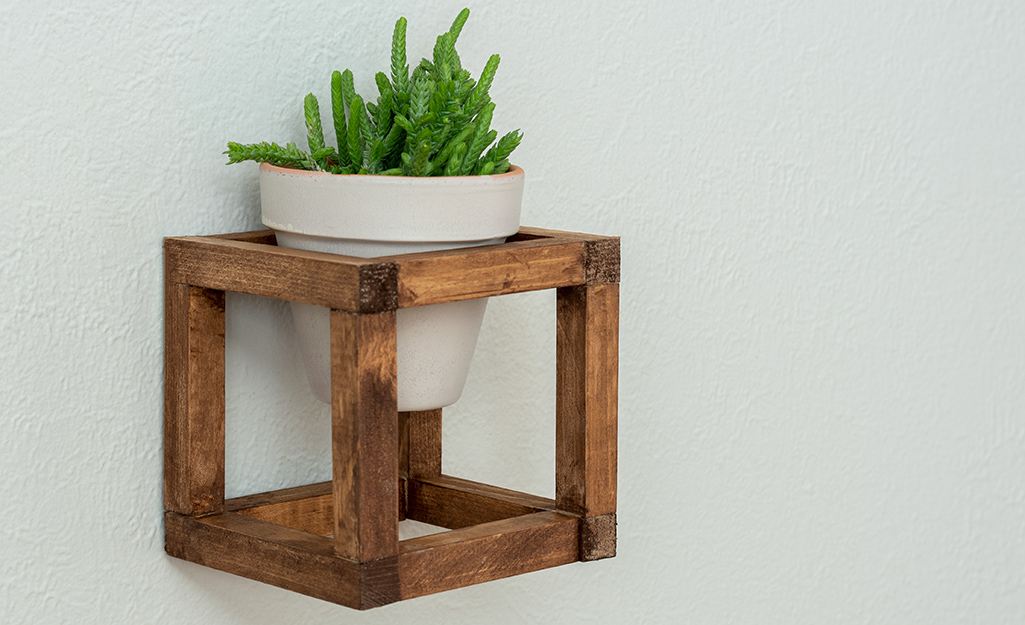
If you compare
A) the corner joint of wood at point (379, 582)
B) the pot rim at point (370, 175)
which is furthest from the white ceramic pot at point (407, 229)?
the corner joint of wood at point (379, 582)

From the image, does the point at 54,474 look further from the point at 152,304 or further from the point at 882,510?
the point at 882,510

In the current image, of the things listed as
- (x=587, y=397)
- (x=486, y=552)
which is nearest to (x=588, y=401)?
(x=587, y=397)

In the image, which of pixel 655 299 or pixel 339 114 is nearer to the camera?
pixel 339 114

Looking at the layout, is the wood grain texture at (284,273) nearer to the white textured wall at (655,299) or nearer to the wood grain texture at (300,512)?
the white textured wall at (655,299)

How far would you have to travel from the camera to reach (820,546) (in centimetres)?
108

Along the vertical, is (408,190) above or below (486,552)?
above

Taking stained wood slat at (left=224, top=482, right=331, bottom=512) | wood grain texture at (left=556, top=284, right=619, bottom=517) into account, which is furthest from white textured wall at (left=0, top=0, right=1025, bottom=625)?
wood grain texture at (left=556, top=284, right=619, bottom=517)

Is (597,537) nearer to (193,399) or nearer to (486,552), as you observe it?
(486,552)

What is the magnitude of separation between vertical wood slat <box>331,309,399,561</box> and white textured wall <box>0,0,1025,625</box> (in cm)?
15

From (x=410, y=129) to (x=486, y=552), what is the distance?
0.24m

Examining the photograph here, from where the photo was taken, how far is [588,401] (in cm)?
73

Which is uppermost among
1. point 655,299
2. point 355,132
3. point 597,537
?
point 355,132

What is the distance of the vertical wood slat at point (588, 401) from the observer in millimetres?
722

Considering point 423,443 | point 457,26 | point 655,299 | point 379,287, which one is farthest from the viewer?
point 655,299
